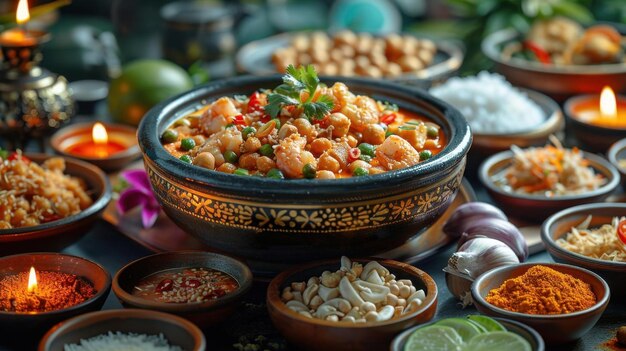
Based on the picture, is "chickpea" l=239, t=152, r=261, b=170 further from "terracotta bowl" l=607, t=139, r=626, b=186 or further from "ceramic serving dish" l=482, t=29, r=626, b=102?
"ceramic serving dish" l=482, t=29, r=626, b=102

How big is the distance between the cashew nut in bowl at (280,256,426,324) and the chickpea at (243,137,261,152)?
1.63 ft

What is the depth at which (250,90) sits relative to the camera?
12.4 feet

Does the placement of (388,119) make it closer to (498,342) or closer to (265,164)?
(265,164)

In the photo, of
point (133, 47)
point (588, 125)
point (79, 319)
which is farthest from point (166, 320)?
point (133, 47)

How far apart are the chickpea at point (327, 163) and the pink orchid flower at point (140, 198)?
90 cm

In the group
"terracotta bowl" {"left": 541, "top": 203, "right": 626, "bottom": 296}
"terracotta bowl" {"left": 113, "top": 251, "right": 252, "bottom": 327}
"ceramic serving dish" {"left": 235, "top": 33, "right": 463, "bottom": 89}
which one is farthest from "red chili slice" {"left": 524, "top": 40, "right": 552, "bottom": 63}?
"terracotta bowl" {"left": 113, "top": 251, "right": 252, "bottom": 327}

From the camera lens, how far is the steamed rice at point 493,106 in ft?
14.2

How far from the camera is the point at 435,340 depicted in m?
2.52

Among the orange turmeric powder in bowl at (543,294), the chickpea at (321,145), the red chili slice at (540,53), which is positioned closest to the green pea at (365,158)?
the chickpea at (321,145)

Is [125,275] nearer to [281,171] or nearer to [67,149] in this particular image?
[281,171]

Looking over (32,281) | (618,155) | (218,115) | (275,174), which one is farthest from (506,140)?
(32,281)

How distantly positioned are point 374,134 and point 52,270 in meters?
1.18

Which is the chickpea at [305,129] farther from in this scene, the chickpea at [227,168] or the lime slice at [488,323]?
the lime slice at [488,323]

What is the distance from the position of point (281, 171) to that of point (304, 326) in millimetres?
577
